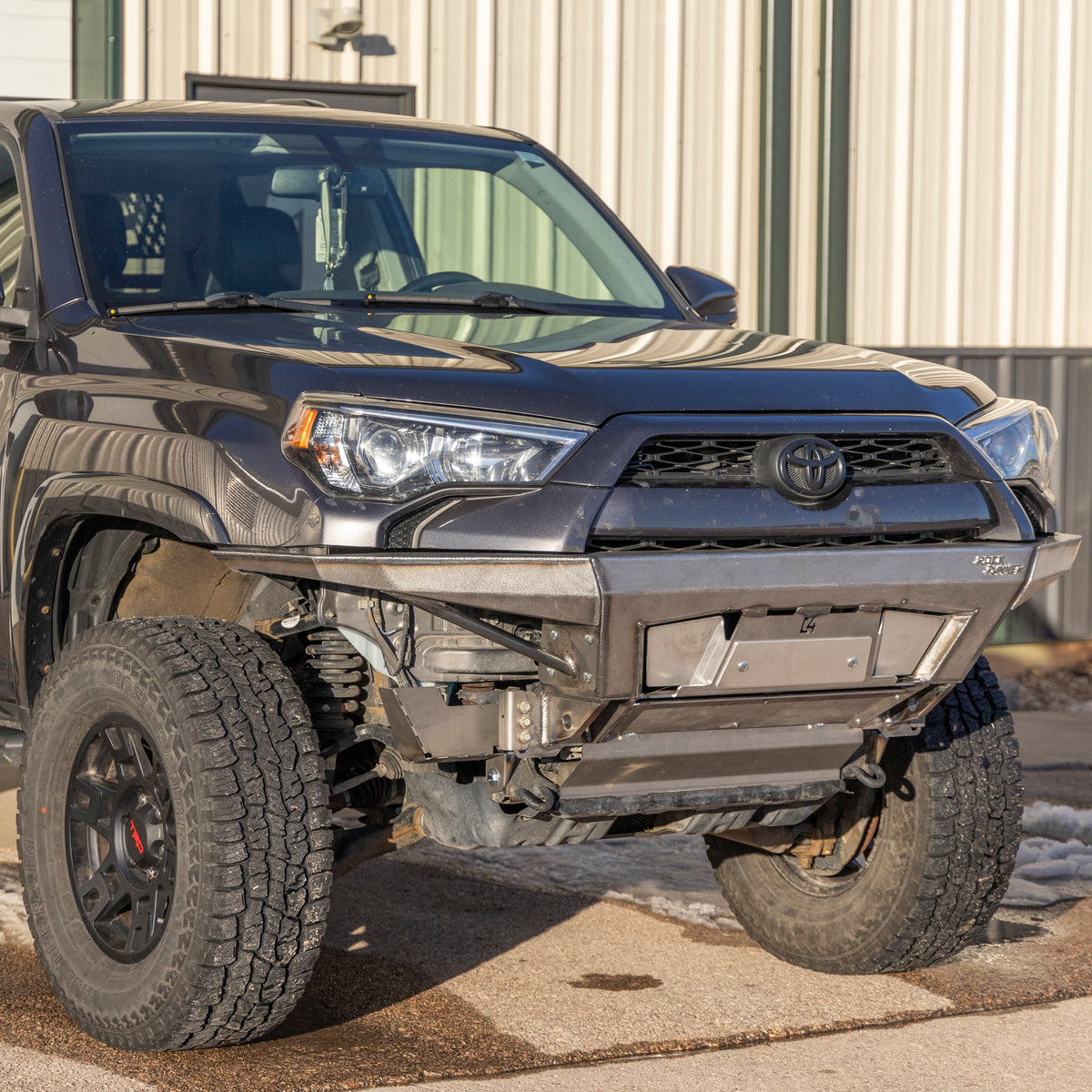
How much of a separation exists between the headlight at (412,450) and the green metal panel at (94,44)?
612 centimetres

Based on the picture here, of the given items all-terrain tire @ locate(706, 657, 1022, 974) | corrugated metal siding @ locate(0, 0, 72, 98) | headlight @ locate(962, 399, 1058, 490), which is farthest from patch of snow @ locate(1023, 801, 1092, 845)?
corrugated metal siding @ locate(0, 0, 72, 98)

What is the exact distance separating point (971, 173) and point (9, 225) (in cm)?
747

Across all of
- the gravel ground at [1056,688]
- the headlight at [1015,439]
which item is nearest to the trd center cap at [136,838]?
the headlight at [1015,439]

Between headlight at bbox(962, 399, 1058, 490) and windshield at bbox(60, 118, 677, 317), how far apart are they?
1.14 meters

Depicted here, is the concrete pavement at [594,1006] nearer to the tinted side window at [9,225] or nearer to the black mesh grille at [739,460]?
the black mesh grille at [739,460]

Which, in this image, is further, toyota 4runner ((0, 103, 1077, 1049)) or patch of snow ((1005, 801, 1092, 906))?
patch of snow ((1005, 801, 1092, 906))

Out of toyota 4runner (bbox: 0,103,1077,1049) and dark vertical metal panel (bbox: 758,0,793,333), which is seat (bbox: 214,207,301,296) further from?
dark vertical metal panel (bbox: 758,0,793,333)

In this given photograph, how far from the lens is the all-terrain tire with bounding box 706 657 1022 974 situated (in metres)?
3.89

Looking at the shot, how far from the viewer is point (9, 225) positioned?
13.6 feet

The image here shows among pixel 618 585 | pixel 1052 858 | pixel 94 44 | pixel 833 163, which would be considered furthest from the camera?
pixel 833 163

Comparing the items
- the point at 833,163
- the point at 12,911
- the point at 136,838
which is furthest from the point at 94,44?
the point at 136,838

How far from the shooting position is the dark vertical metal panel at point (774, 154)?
9.80m

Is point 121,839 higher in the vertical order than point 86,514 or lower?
lower

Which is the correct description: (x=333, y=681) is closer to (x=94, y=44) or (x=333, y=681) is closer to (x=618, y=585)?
(x=618, y=585)
